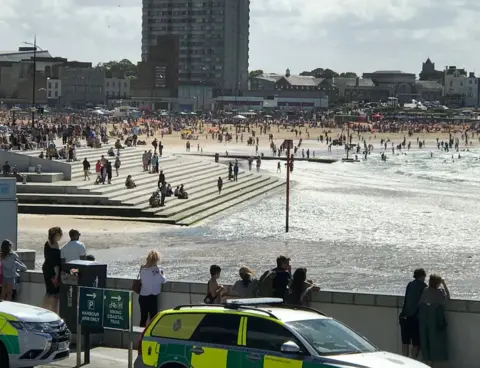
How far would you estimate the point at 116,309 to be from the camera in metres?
13.4

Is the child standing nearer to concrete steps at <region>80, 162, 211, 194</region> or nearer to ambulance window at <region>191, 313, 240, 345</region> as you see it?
ambulance window at <region>191, 313, 240, 345</region>

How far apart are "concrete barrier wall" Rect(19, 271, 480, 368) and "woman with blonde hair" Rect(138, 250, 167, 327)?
0.23 m

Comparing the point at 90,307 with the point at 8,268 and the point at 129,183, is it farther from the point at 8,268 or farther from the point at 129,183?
the point at 129,183

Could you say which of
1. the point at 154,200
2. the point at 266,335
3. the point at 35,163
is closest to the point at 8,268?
the point at 266,335

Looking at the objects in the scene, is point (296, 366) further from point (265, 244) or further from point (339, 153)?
point (339, 153)

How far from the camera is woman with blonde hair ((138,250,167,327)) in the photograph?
14791 millimetres

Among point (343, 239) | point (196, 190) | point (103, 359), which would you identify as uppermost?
point (103, 359)

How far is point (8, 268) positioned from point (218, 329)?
15.7 ft

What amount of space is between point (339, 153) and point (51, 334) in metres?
98.9

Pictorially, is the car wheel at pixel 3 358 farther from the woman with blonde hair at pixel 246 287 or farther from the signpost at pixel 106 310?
the woman with blonde hair at pixel 246 287

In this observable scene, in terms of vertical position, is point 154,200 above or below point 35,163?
below

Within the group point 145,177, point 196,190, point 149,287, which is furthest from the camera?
point 145,177

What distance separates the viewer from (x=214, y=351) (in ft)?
37.3

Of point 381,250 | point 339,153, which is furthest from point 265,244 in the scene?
point 339,153
